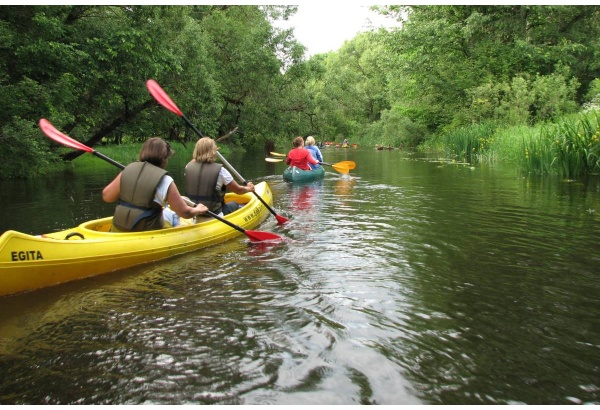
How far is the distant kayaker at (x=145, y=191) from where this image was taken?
4594 millimetres

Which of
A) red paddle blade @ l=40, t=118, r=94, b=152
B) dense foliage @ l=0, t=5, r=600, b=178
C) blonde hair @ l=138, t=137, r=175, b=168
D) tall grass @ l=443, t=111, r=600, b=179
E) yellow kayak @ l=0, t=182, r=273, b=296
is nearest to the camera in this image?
yellow kayak @ l=0, t=182, r=273, b=296

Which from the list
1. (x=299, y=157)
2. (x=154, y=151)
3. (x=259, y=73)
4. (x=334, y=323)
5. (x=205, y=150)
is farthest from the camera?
(x=259, y=73)

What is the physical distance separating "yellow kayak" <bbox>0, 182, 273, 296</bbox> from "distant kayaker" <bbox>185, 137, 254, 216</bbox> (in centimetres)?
35

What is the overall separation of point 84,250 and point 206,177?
1976 millimetres

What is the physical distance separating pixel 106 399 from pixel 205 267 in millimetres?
2416

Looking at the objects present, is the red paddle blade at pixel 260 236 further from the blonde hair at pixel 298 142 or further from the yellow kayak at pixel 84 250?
the blonde hair at pixel 298 142

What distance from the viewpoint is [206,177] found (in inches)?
234

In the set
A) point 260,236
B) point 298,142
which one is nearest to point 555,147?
point 298,142

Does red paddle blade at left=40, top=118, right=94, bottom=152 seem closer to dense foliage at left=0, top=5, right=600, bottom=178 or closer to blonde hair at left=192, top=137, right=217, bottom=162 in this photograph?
blonde hair at left=192, top=137, right=217, bottom=162

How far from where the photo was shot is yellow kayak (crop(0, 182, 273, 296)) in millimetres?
3797

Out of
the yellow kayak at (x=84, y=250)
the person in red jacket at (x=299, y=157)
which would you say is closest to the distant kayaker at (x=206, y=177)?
the yellow kayak at (x=84, y=250)

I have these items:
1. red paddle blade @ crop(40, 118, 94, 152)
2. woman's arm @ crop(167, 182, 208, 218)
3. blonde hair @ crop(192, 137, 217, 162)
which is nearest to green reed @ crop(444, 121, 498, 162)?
blonde hair @ crop(192, 137, 217, 162)

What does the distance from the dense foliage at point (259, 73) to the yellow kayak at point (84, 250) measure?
21.2ft

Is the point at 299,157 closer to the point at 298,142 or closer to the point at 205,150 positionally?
the point at 298,142
